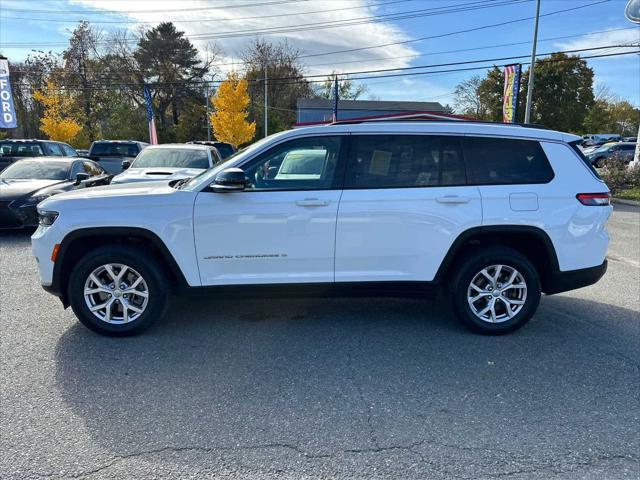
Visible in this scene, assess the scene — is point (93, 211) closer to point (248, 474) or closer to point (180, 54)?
point (248, 474)

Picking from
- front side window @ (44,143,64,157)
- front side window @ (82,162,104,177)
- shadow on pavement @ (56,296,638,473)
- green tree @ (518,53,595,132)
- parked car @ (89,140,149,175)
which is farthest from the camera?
green tree @ (518,53,595,132)

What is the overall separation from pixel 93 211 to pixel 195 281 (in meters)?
1.03

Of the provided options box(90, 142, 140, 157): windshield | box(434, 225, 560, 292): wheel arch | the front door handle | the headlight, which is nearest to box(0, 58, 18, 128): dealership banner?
box(90, 142, 140, 157): windshield

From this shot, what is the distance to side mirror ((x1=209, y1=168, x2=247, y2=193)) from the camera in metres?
3.67

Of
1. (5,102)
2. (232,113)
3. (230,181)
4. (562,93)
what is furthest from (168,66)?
(230,181)

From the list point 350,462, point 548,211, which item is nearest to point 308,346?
point 350,462

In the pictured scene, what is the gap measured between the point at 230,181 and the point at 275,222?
0.51 m

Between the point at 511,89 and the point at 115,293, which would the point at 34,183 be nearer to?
the point at 115,293

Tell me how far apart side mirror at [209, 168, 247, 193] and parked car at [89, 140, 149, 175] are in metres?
14.1

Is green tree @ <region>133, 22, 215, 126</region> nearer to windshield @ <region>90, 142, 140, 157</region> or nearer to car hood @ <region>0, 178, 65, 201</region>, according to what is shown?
windshield @ <region>90, 142, 140, 157</region>

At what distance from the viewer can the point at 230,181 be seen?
12.0 ft

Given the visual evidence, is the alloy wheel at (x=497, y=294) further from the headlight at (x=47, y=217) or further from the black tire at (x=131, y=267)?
the headlight at (x=47, y=217)

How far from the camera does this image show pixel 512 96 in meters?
22.1

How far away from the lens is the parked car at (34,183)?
7969 mm
